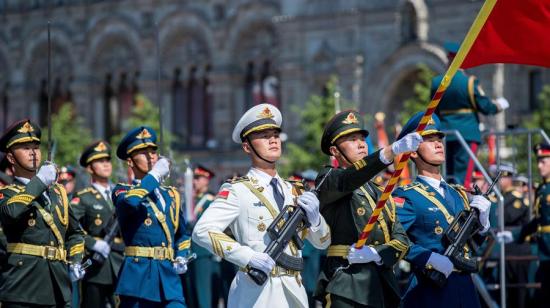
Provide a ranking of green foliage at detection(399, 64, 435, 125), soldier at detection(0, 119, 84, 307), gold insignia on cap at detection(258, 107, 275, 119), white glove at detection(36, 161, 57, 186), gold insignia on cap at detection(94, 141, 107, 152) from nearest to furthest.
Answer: gold insignia on cap at detection(258, 107, 275, 119)
white glove at detection(36, 161, 57, 186)
soldier at detection(0, 119, 84, 307)
gold insignia on cap at detection(94, 141, 107, 152)
green foliage at detection(399, 64, 435, 125)

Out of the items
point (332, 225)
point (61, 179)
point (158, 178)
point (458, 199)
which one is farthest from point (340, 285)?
point (61, 179)

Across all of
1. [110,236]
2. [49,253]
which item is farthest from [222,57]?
[49,253]

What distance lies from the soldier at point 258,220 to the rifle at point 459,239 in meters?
1.06

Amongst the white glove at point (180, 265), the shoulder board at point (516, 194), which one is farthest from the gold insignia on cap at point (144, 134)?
the shoulder board at point (516, 194)

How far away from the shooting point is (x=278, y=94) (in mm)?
39094

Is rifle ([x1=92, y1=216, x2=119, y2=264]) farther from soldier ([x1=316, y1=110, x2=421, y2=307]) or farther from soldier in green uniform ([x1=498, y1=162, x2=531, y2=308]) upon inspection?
soldier in green uniform ([x1=498, y1=162, x2=531, y2=308])

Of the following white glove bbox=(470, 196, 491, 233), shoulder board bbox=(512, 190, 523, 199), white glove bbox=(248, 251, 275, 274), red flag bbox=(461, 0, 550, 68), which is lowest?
shoulder board bbox=(512, 190, 523, 199)

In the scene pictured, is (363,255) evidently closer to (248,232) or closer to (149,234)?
(248,232)

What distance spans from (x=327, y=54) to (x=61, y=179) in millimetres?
20195

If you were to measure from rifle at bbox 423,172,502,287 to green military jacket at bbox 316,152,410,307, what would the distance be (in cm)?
39

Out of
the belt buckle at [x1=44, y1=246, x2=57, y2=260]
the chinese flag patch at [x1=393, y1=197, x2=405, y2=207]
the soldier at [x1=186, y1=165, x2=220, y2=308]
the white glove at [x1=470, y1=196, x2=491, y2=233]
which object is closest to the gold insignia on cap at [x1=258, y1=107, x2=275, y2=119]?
the chinese flag patch at [x1=393, y1=197, x2=405, y2=207]

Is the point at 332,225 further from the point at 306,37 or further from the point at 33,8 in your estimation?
the point at 33,8

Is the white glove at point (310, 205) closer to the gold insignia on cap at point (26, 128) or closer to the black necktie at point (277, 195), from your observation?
the black necktie at point (277, 195)

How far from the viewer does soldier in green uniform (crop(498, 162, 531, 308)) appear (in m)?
15.4
